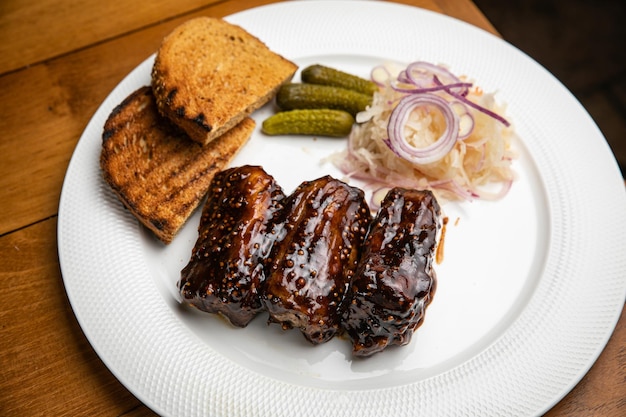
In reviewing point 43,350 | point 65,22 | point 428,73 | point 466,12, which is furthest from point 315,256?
point 65,22

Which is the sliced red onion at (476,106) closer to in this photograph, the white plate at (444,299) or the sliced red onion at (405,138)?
the sliced red onion at (405,138)

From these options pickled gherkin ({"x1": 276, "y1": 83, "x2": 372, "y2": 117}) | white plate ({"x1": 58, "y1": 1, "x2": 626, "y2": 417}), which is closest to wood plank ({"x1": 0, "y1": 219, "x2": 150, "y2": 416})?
white plate ({"x1": 58, "y1": 1, "x2": 626, "y2": 417})

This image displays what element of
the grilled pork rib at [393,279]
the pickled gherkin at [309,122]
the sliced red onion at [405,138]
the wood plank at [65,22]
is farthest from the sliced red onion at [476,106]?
the wood plank at [65,22]

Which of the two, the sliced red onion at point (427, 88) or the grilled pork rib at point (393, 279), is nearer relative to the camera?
the grilled pork rib at point (393, 279)

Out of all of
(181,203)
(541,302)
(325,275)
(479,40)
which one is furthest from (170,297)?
(479,40)

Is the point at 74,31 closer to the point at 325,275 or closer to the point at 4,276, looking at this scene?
the point at 4,276

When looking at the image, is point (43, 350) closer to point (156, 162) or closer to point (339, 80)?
point (156, 162)

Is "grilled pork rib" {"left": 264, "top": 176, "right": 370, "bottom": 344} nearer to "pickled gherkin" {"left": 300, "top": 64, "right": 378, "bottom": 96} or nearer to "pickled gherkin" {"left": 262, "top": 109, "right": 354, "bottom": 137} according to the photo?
"pickled gherkin" {"left": 262, "top": 109, "right": 354, "bottom": 137}
